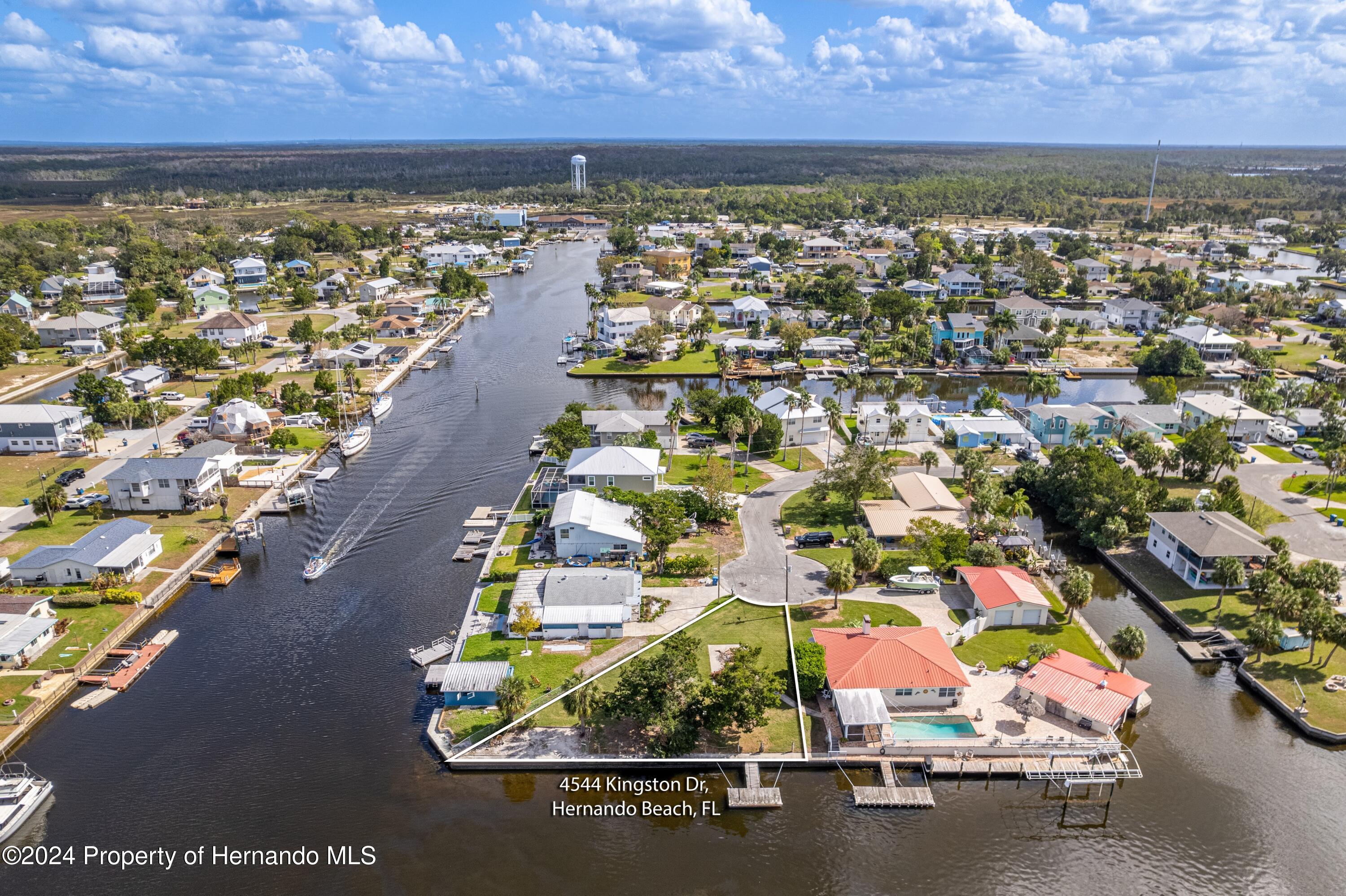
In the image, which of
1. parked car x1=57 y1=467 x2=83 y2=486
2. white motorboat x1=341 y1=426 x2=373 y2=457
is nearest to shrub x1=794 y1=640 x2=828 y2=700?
white motorboat x1=341 y1=426 x2=373 y2=457

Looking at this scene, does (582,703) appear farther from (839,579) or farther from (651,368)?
(651,368)

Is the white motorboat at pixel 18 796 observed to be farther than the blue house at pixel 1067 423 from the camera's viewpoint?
No

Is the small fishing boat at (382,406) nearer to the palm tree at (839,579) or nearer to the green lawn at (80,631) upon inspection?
the green lawn at (80,631)

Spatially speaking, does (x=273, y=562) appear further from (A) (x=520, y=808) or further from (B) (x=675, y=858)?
(B) (x=675, y=858)

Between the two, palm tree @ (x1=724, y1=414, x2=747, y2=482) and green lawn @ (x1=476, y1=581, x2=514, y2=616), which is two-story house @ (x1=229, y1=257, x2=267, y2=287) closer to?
palm tree @ (x1=724, y1=414, x2=747, y2=482)

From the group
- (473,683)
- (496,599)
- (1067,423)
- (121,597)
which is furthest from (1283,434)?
(121,597)

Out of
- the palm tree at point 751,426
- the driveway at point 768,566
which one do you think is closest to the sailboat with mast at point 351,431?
the palm tree at point 751,426

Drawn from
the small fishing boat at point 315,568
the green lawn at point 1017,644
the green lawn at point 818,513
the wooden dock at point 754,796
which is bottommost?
the wooden dock at point 754,796
